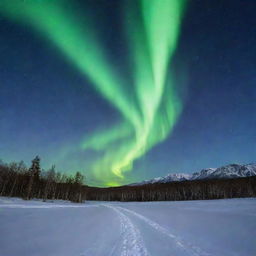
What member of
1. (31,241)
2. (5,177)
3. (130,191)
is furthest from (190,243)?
(130,191)

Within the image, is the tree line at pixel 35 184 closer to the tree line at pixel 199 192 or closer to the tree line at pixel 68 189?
the tree line at pixel 68 189

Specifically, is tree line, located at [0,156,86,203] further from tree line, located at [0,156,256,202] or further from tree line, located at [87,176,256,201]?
tree line, located at [87,176,256,201]

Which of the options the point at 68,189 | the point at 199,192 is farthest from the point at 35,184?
the point at 199,192

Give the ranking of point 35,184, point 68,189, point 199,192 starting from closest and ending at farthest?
1. point 35,184
2. point 68,189
3. point 199,192

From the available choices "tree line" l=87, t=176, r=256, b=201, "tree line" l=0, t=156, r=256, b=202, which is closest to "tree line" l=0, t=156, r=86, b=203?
"tree line" l=0, t=156, r=256, b=202

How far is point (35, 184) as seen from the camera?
6388 centimetres

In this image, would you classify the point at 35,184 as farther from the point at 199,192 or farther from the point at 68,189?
the point at 199,192

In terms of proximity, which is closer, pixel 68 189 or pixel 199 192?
pixel 68 189

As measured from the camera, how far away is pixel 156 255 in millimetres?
5758

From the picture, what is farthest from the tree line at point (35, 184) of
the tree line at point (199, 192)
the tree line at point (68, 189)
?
the tree line at point (199, 192)

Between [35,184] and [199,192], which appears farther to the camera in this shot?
[199,192]

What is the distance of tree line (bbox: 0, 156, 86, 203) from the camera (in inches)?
2299

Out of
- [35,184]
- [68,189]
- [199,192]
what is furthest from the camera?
[199,192]

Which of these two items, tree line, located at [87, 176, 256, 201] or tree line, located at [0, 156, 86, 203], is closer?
tree line, located at [0, 156, 86, 203]
